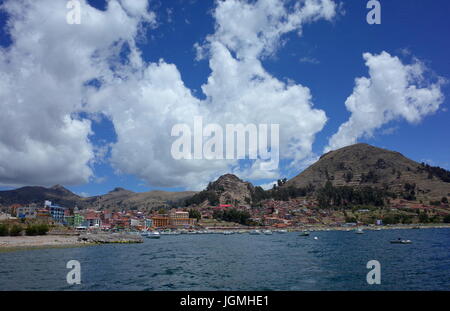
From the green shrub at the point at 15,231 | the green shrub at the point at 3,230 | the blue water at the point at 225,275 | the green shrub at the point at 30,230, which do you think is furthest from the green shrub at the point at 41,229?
the blue water at the point at 225,275

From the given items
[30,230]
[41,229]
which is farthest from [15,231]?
[41,229]

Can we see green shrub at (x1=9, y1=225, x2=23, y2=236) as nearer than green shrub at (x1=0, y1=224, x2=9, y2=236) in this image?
No

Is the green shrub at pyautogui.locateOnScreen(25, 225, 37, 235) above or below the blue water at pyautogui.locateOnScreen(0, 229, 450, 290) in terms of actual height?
below

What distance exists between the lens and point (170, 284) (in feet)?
118

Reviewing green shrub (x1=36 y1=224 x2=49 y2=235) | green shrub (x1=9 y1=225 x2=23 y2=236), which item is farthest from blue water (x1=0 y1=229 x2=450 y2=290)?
green shrub (x1=36 y1=224 x2=49 y2=235)

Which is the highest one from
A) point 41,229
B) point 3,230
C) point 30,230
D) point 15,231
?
point 3,230

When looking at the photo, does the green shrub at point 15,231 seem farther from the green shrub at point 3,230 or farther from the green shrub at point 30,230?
the green shrub at point 30,230

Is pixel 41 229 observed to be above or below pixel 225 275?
below

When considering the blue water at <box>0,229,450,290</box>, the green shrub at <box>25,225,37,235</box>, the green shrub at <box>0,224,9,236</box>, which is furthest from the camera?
the green shrub at <box>25,225,37,235</box>

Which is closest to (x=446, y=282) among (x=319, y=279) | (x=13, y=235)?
(x=319, y=279)

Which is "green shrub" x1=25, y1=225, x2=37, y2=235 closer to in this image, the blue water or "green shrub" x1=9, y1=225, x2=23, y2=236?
"green shrub" x1=9, y1=225, x2=23, y2=236

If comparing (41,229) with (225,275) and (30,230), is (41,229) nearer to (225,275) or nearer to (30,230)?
(30,230)
